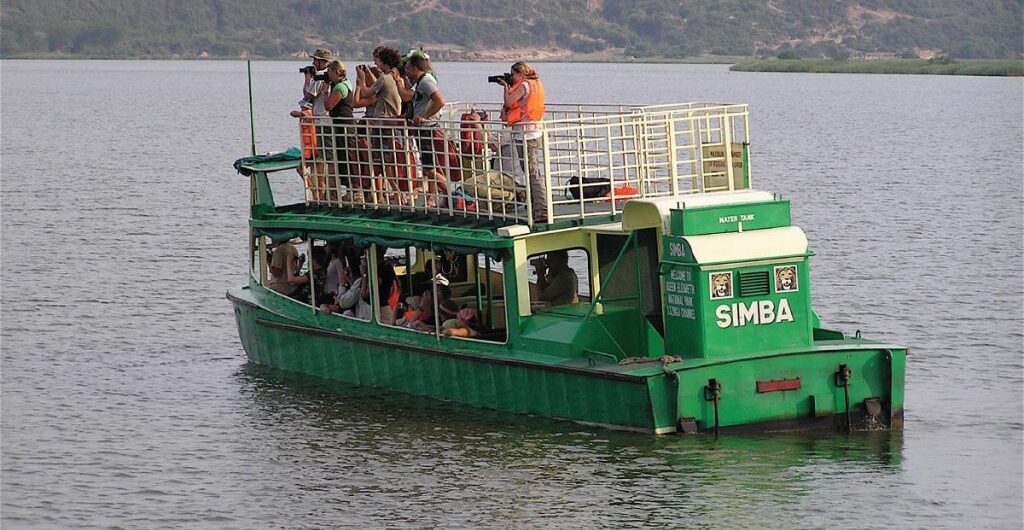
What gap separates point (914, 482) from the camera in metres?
18.3

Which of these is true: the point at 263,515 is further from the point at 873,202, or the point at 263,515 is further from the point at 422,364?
the point at 873,202

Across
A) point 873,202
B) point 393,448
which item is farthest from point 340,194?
point 873,202

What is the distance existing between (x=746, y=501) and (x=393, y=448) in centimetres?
427

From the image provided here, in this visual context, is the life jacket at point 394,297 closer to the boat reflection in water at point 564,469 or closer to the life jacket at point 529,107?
the boat reflection in water at point 564,469

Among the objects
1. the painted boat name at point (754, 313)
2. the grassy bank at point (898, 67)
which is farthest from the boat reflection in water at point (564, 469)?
the grassy bank at point (898, 67)

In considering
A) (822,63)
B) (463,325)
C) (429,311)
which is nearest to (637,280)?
(463,325)

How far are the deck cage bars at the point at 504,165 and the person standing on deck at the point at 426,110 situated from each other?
38 mm

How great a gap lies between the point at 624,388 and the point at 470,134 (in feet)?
14.6

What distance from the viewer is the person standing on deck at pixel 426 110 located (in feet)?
72.2

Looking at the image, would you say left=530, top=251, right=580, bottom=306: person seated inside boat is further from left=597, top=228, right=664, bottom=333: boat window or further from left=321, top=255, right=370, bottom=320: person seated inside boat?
left=321, top=255, right=370, bottom=320: person seated inside boat

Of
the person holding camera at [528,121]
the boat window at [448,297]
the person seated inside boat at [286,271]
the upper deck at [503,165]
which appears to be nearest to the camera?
the person holding camera at [528,121]

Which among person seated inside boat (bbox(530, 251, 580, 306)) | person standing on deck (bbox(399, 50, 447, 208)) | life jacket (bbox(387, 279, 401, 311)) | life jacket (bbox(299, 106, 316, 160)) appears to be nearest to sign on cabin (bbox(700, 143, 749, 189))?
person seated inside boat (bbox(530, 251, 580, 306))

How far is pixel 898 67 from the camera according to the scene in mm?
143875

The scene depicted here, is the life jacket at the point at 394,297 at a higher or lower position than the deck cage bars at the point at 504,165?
lower
